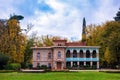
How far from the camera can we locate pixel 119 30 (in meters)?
61.8

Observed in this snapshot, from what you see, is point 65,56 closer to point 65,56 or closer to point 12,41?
point 65,56

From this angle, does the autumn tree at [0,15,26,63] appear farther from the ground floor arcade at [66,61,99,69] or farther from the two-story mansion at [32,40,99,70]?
the ground floor arcade at [66,61,99,69]

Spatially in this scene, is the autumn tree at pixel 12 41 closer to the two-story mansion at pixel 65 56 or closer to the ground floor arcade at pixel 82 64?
the two-story mansion at pixel 65 56

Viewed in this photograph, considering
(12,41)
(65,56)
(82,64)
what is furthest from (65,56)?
(12,41)

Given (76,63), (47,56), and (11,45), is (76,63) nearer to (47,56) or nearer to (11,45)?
(47,56)

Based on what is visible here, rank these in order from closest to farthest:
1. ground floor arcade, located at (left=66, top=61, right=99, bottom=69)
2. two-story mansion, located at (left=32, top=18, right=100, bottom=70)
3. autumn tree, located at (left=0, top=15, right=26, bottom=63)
A: 1. autumn tree, located at (left=0, top=15, right=26, bottom=63)
2. ground floor arcade, located at (left=66, top=61, right=99, bottom=69)
3. two-story mansion, located at (left=32, top=18, right=100, bottom=70)

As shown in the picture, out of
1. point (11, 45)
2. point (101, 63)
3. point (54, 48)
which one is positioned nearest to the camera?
point (11, 45)

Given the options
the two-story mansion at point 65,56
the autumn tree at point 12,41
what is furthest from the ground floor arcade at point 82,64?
the autumn tree at point 12,41

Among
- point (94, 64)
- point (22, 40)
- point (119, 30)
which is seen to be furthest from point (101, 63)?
point (22, 40)

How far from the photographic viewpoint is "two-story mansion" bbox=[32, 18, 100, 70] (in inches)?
2776

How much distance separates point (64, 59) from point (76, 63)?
10.8 feet

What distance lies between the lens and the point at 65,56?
7125cm

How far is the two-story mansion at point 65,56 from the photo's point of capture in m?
70.6

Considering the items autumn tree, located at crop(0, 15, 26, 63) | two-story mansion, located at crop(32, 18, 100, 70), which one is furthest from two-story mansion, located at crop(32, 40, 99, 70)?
autumn tree, located at crop(0, 15, 26, 63)
